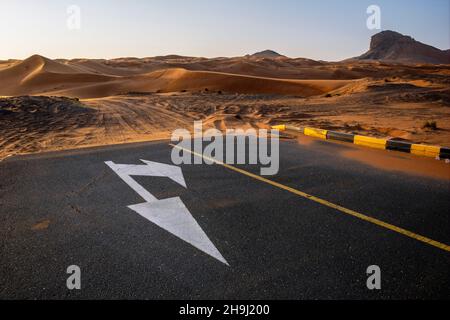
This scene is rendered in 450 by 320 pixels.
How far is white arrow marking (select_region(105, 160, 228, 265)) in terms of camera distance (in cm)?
396

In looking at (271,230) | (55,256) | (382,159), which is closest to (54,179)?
(55,256)

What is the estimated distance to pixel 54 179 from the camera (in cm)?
634

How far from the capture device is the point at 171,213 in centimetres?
479

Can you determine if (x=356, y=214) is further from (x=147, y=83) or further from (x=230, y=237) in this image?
(x=147, y=83)

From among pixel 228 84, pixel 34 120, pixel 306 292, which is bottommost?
pixel 306 292

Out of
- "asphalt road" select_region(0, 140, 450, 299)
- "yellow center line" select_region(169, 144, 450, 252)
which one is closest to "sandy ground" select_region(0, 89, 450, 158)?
"asphalt road" select_region(0, 140, 450, 299)

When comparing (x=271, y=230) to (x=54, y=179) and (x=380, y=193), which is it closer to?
(x=380, y=193)

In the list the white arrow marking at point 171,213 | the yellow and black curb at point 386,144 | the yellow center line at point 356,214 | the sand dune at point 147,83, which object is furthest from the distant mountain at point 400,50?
the white arrow marking at point 171,213

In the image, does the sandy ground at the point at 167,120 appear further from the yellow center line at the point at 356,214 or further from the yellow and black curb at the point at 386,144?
the yellow center line at the point at 356,214

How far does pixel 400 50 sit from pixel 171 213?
166771 millimetres

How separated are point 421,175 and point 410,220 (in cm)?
243

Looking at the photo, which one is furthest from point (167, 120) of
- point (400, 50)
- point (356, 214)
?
point (400, 50)

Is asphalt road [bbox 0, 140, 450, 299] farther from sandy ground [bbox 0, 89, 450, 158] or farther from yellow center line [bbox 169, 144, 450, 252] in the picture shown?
sandy ground [bbox 0, 89, 450, 158]

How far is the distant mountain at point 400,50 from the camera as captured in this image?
451ft
